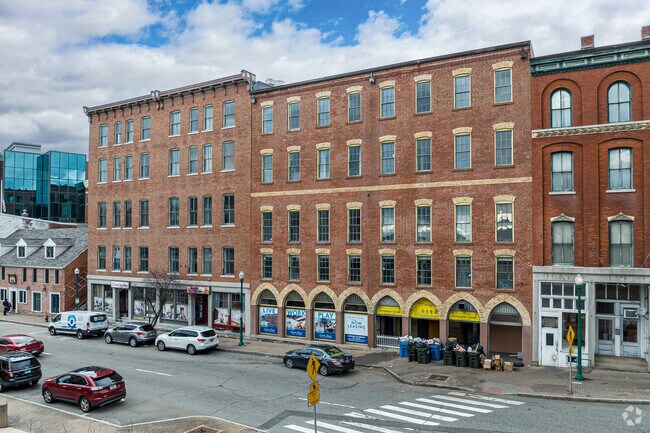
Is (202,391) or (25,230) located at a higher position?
(25,230)

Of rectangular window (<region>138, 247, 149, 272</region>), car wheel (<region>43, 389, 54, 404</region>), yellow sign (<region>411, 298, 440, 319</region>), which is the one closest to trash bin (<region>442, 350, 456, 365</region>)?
yellow sign (<region>411, 298, 440, 319</region>)

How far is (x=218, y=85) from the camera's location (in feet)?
135

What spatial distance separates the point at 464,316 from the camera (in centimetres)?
3109

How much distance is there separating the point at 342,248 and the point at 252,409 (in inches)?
612

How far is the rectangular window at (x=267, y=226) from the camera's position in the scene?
38.4 meters

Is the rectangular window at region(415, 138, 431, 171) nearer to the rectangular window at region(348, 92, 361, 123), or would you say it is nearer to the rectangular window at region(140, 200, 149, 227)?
the rectangular window at region(348, 92, 361, 123)

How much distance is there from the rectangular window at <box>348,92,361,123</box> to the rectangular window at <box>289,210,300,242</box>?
24.5ft

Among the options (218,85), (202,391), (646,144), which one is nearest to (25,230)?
(218,85)

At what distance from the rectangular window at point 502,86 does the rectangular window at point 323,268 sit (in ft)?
48.0

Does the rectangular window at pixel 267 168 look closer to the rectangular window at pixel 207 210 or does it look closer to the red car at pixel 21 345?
the rectangular window at pixel 207 210

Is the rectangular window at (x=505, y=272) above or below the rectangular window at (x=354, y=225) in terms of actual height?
below

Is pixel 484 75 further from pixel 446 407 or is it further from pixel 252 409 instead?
pixel 252 409

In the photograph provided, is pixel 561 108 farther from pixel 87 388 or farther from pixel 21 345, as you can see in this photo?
pixel 21 345

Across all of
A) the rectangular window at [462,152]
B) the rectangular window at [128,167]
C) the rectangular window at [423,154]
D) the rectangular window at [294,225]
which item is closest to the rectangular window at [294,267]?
the rectangular window at [294,225]
